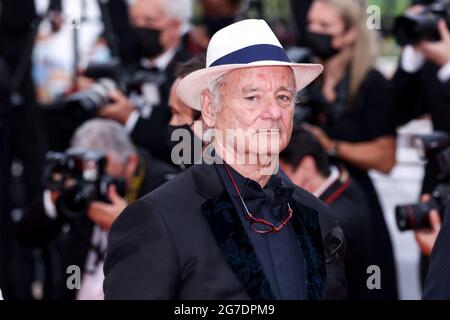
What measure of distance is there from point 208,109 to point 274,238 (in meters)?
0.39

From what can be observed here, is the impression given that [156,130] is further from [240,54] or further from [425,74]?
[240,54]

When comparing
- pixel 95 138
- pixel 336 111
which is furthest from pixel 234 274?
pixel 336 111

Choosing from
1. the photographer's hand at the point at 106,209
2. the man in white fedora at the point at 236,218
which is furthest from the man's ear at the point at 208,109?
the photographer's hand at the point at 106,209

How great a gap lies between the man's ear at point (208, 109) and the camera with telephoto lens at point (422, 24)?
8.24ft

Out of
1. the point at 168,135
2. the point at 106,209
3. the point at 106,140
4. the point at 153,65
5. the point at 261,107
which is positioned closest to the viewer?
the point at 261,107

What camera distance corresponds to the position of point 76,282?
170 inches

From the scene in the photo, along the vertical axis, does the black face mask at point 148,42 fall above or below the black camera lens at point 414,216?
above

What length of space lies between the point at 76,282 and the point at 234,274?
1.78 metres

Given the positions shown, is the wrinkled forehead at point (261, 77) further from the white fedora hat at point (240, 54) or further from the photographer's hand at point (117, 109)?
the photographer's hand at point (117, 109)

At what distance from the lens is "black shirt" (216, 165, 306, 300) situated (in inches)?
106

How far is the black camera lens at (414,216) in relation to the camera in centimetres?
430

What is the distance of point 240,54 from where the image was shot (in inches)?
109

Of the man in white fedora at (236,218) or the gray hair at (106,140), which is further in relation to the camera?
the gray hair at (106,140)

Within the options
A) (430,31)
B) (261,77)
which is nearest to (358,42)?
(430,31)
